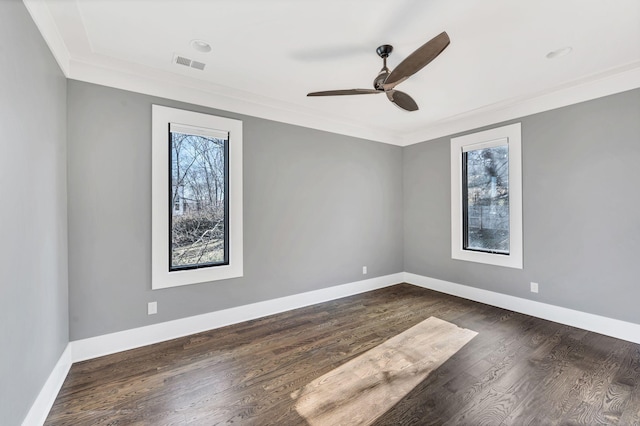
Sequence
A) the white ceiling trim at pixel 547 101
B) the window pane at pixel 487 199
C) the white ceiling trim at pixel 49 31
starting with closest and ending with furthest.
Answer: the white ceiling trim at pixel 49 31 < the white ceiling trim at pixel 547 101 < the window pane at pixel 487 199

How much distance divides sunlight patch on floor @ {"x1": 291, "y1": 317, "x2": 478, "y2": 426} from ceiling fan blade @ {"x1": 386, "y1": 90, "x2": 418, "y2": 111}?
238 centimetres

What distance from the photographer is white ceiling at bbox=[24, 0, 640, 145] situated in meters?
1.90

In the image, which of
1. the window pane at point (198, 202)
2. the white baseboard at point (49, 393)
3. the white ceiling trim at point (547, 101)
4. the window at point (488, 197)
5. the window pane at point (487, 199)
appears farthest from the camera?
the window pane at point (487, 199)

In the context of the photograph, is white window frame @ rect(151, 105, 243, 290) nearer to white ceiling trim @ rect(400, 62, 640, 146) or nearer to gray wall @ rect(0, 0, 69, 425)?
gray wall @ rect(0, 0, 69, 425)

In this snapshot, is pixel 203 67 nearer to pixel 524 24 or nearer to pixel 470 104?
pixel 524 24

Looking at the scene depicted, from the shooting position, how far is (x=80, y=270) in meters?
2.48

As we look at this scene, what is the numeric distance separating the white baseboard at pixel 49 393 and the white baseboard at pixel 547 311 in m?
4.62

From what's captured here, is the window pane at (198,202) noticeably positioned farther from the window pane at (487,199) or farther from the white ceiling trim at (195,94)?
the window pane at (487,199)

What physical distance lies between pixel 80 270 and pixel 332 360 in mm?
2414

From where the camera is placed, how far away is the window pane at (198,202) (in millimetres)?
2957

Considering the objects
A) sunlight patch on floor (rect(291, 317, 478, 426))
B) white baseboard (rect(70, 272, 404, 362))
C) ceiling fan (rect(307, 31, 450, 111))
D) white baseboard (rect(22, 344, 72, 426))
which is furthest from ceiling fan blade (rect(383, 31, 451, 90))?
white baseboard (rect(22, 344, 72, 426))

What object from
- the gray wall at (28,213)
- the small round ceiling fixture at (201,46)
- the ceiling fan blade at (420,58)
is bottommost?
the gray wall at (28,213)

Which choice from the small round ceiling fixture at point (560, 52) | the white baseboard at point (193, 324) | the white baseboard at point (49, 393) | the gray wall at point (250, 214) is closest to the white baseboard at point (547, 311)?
the gray wall at point (250, 214)

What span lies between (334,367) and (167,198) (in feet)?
7.59
